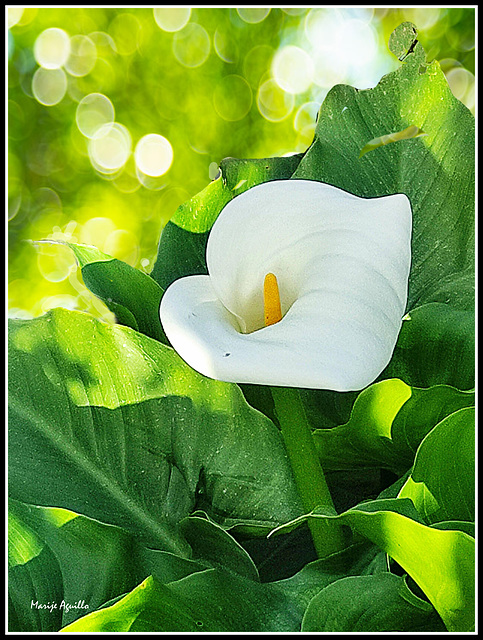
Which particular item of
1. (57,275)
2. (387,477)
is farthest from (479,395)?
(57,275)

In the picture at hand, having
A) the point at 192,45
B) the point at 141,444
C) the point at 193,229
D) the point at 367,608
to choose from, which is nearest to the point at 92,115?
the point at 192,45

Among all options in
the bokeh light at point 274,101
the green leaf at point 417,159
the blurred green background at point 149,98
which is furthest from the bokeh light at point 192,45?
the green leaf at point 417,159

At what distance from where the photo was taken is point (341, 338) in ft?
0.75

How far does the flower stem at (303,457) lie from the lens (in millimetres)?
295

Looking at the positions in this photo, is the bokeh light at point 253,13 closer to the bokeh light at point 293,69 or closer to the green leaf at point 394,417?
the bokeh light at point 293,69

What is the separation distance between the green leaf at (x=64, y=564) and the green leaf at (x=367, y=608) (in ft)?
0.28

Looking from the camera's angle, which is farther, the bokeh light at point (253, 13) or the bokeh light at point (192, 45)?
the bokeh light at point (192, 45)

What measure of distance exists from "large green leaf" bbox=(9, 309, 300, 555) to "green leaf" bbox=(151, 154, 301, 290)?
0.11 meters

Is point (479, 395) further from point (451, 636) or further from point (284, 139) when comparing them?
point (284, 139)

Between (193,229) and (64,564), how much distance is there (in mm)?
211

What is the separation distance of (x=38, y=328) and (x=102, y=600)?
0.13m

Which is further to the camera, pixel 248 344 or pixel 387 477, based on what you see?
pixel 387 477

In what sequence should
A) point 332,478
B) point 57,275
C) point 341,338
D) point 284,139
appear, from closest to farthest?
point 341,338 < point 332,478 < point 57,275 < point 284,139

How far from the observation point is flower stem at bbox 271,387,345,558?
11.6 inches
